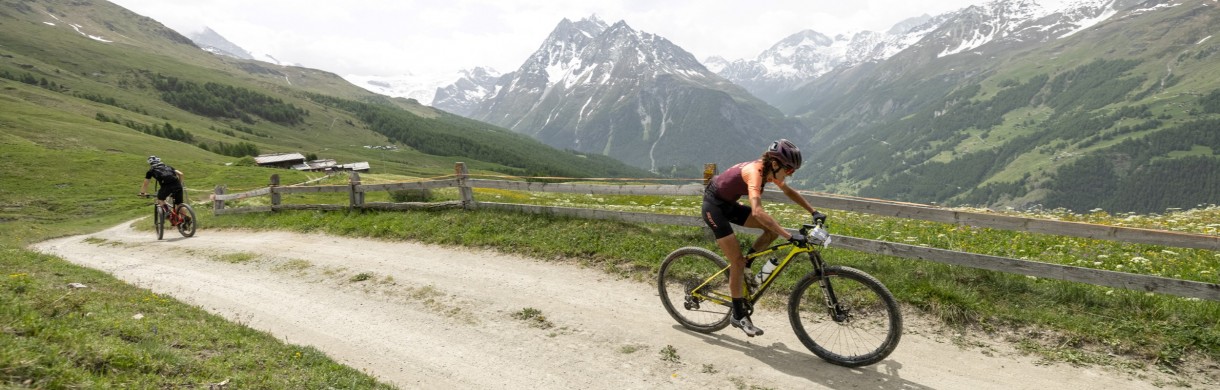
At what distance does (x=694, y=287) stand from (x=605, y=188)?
545 centimetres

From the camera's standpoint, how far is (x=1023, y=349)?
6844mm

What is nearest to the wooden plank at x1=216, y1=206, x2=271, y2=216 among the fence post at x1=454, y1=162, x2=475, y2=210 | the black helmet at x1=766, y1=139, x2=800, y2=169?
the fence post at x1=454, y1=162, x2=475, y2=210

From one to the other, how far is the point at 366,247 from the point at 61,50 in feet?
902

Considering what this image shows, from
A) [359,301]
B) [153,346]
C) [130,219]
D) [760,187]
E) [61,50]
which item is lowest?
[130,219]

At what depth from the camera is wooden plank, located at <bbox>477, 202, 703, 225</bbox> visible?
11.5m

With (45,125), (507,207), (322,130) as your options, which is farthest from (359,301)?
(322,130)

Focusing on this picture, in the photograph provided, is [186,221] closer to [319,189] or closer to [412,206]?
[319,189]

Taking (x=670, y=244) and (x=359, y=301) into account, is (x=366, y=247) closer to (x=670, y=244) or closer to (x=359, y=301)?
(x=359, y=301)

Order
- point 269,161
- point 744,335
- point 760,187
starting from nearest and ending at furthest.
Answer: point 760,187
point 744,335
point 269,161

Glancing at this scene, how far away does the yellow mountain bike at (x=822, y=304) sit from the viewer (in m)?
6.42

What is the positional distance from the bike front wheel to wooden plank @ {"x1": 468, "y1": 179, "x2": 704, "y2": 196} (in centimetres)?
449

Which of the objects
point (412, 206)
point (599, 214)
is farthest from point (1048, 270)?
point (412, 206)

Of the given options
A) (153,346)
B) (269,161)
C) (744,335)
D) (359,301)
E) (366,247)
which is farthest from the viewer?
(269,161)

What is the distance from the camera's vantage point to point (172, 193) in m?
18.6
